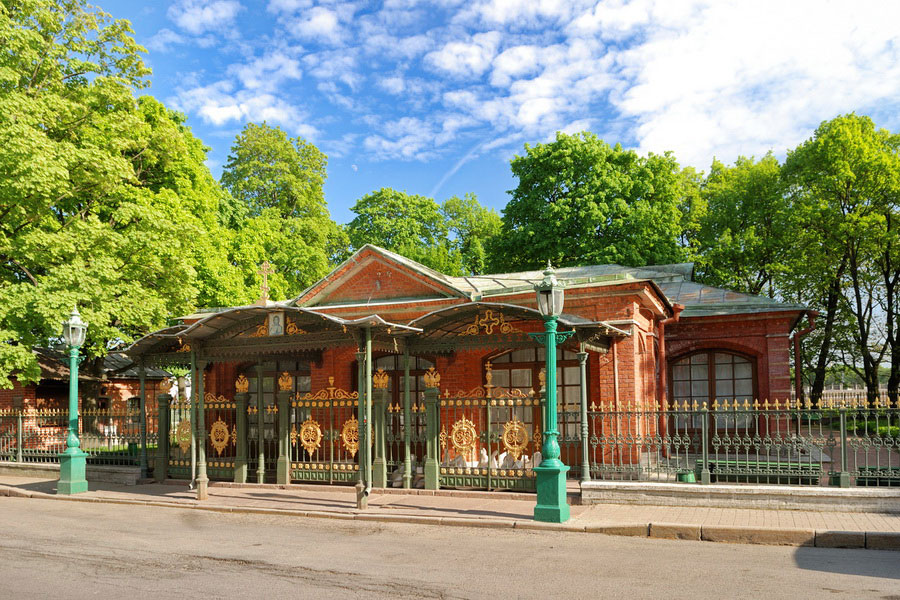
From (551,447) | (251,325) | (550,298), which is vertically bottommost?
(551,447)

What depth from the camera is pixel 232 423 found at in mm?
15828

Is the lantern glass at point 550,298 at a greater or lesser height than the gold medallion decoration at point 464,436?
greater

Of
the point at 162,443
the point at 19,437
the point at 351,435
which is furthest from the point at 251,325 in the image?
the point at 19,437

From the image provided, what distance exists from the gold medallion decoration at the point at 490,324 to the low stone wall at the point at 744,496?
2967 mm

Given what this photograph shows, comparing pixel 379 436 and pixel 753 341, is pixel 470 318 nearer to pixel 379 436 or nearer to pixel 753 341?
pixel 379 436

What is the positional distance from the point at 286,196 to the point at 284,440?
78.6 ft

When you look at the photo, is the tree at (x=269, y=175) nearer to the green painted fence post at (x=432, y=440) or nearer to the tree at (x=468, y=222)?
the tree at (x=468, y=222)

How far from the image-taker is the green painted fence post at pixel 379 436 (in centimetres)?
1327

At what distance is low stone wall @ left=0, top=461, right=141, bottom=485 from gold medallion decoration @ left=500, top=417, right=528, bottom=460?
26.7ft

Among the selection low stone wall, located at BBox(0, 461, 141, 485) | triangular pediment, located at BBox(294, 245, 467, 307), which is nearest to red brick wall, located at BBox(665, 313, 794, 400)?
triangular pediment, located at BBox(294, 245, 467, 307)

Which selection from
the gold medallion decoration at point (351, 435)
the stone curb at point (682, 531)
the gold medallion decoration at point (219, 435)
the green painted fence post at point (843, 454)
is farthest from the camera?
the gold medallion decoration at point (219, 435)

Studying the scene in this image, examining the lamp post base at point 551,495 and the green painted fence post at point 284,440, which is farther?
the green painted fence post at point 284,440

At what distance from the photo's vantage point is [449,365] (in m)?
16.6

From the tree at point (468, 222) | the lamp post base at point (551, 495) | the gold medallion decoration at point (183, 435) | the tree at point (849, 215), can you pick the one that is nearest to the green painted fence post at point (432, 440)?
the lamp post base at point (551, 495)
